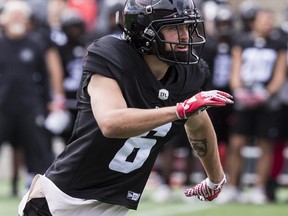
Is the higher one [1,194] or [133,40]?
[133,40]

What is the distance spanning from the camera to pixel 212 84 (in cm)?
984

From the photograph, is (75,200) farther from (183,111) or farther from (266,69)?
(266,69)

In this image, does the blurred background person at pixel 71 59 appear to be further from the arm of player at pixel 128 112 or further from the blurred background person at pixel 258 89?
the arm of player at pixel 128 112

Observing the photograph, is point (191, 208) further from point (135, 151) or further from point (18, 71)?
point (135, 151)

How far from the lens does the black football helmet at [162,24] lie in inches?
157

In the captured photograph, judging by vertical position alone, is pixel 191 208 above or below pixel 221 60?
below

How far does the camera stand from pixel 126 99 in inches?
155

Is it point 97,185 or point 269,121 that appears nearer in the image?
point 97,185

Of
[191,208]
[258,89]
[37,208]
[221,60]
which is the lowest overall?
[191,208]

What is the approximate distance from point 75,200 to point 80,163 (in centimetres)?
16

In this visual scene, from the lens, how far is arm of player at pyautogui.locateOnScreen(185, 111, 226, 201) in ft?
14.2

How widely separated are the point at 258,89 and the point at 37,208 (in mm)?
5616

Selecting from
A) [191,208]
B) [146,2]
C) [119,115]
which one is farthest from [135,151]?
[191,208]

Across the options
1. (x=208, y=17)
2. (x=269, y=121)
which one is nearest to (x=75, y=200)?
(x=269, y=121)
